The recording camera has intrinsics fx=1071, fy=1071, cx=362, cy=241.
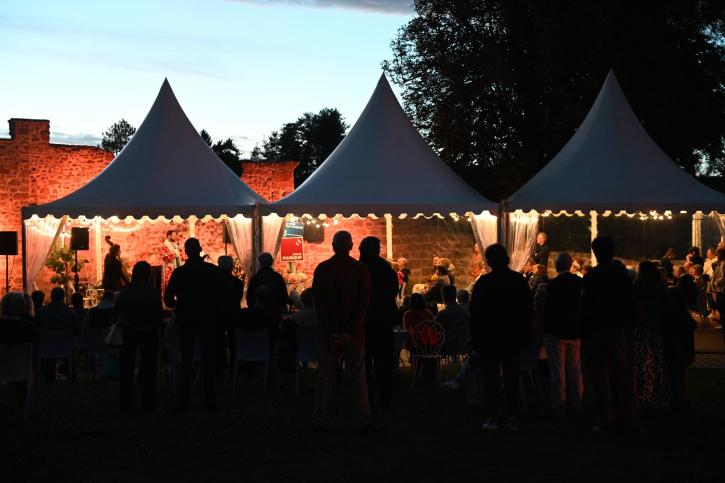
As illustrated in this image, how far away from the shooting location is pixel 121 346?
8414mm

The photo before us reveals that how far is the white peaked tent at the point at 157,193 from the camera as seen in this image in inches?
529

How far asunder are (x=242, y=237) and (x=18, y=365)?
6002 millimetres

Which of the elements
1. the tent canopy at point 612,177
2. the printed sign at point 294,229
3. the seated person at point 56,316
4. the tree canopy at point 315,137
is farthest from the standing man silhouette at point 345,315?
the tree canopy at point 315,137

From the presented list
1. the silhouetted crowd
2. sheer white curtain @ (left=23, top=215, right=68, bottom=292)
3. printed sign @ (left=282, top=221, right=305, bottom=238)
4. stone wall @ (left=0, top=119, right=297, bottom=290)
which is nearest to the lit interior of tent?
the silhouetted crowd

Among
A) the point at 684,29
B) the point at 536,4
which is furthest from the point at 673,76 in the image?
the point at 536,4

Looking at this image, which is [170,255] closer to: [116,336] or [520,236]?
[520,236]

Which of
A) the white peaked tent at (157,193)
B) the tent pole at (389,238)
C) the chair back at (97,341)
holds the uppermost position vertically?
the white peaked tent at (157,193)

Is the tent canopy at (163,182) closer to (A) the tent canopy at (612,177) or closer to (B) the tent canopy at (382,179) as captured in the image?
(B) the tent canopy at (382,179)

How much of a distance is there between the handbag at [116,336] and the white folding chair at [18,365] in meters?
0.63

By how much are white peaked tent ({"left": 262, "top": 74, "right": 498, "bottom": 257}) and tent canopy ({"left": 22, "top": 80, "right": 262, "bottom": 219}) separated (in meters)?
0.90

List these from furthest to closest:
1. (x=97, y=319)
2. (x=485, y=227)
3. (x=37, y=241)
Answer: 1. (x=485, y=227)
2. (x=37, y=241)
3. (x=97, y=319)

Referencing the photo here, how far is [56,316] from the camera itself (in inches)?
384

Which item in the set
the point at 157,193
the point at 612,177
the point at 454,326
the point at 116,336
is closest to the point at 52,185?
the point at 157,193

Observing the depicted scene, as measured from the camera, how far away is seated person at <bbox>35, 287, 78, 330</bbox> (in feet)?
31.9
